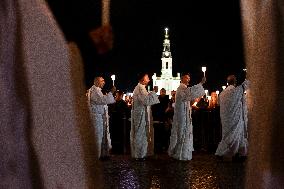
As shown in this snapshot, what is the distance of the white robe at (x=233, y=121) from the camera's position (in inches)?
532

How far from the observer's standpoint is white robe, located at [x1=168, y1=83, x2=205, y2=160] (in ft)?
45.0

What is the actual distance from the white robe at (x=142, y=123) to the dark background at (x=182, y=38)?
608 cm

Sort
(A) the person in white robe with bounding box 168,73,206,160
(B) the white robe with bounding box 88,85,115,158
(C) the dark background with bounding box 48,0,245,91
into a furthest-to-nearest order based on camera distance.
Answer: (C) the dark background with bounding box 48,0,245,91 < (B) the white robe with bounding box 88,85,115,158 < (A) the person in white robe with bounding box 168,73,206,160

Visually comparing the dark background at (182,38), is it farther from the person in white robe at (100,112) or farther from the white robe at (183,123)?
the white robe at (183,123)

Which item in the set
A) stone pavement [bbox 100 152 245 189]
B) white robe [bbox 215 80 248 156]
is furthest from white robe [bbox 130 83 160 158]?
white robe [bbox 215 80 248 156]

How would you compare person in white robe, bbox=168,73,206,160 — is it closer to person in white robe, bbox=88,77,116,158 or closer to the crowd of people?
the crowd of people

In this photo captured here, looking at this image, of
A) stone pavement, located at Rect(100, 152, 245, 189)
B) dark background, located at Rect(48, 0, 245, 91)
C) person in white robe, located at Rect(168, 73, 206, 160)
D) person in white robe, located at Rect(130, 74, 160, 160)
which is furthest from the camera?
dark background, located at Rect(48, 0, 245, 91)

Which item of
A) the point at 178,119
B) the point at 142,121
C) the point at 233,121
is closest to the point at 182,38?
the point at 142,121

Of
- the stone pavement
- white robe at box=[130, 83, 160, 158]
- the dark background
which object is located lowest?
the stone pavement

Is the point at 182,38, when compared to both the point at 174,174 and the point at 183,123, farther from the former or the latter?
the point at 174,174

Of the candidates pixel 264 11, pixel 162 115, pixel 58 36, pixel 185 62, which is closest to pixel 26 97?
pixel 58 36

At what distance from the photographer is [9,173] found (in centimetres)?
316

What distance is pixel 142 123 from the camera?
Result: 49.1 feet

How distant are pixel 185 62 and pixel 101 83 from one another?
28.1m
